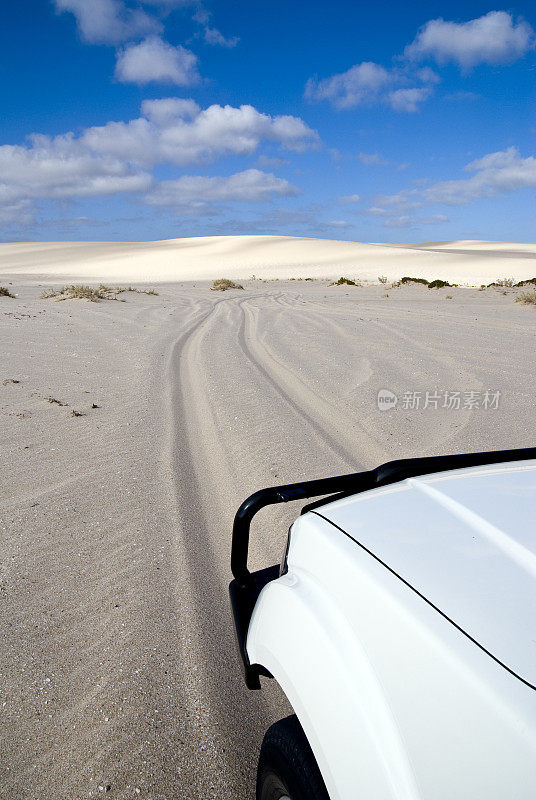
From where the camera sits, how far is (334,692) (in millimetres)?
1047

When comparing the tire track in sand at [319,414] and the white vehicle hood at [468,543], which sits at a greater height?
the white vehicle hood at [468,543]

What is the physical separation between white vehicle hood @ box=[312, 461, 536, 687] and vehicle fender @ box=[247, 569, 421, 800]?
0.18 m

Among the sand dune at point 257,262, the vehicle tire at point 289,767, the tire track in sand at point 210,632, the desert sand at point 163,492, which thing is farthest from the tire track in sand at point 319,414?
the sand dune at point 257,262

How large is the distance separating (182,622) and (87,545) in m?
0.93

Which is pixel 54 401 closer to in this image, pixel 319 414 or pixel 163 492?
pixel 163 492

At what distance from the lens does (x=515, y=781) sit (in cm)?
76

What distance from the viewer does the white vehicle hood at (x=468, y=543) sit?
0.95m

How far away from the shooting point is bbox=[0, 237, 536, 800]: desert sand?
1.92 meters

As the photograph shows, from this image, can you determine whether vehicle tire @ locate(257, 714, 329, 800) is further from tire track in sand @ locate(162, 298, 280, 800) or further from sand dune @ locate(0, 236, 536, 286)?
sand dune @ locate(0, 236, 536, 286)

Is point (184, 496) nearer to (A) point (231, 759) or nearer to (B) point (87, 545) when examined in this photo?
(B) point (87, 545)

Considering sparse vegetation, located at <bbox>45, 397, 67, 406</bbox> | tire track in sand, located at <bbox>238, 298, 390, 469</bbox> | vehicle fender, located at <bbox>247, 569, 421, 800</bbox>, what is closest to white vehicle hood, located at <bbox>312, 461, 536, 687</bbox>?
vehicle fender, located at <bbox>247, 569, 421, 800</bbox>

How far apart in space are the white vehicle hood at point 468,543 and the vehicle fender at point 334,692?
18 centimetres

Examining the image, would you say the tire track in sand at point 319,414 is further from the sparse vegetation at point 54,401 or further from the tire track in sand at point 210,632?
the sparse vegetation at point 54,401

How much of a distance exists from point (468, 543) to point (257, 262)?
54605 millimetres
